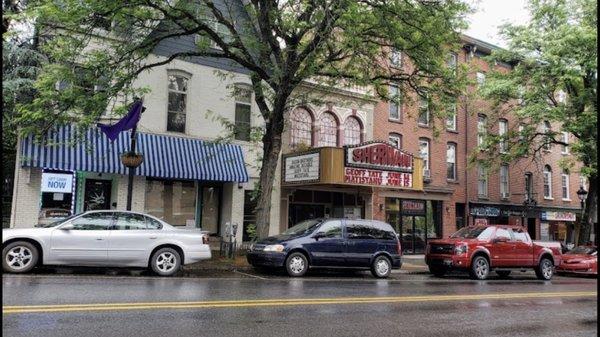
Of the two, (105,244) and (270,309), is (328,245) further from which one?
(270,309)

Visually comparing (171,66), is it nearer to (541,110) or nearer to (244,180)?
(244,180)

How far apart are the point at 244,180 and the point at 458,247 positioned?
8.10 m

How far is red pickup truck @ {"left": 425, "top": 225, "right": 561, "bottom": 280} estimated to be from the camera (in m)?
16.8

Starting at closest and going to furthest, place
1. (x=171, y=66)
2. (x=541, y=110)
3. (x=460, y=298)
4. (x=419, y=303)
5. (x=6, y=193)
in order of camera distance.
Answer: (x=419, y=303) → (x=460, y=298) → (x=6, y=193) → (x=171, y=66) → (x=541, y=110)

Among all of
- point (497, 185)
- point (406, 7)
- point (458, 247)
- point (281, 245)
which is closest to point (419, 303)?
point (281, 245)

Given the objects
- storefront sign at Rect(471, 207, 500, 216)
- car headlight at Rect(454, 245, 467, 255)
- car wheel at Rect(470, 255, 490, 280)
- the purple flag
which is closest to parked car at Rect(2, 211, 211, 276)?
the purple flag

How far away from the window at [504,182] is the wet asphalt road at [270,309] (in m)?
17.7

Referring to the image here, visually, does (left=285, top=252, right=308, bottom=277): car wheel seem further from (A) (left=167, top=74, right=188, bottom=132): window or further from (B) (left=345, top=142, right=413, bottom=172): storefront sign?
(A) (left=167, top=74, right=188, bottom=132): window

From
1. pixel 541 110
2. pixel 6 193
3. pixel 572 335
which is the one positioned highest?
pixel 541 110

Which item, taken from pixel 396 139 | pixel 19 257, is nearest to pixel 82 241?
pixel 19 257

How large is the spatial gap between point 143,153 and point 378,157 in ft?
29.5

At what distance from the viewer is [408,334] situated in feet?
23.7

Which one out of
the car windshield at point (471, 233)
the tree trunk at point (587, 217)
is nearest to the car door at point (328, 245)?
the car windshield at point (471, 233)

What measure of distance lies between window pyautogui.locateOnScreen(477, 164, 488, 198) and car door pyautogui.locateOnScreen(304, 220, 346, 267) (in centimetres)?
1632
